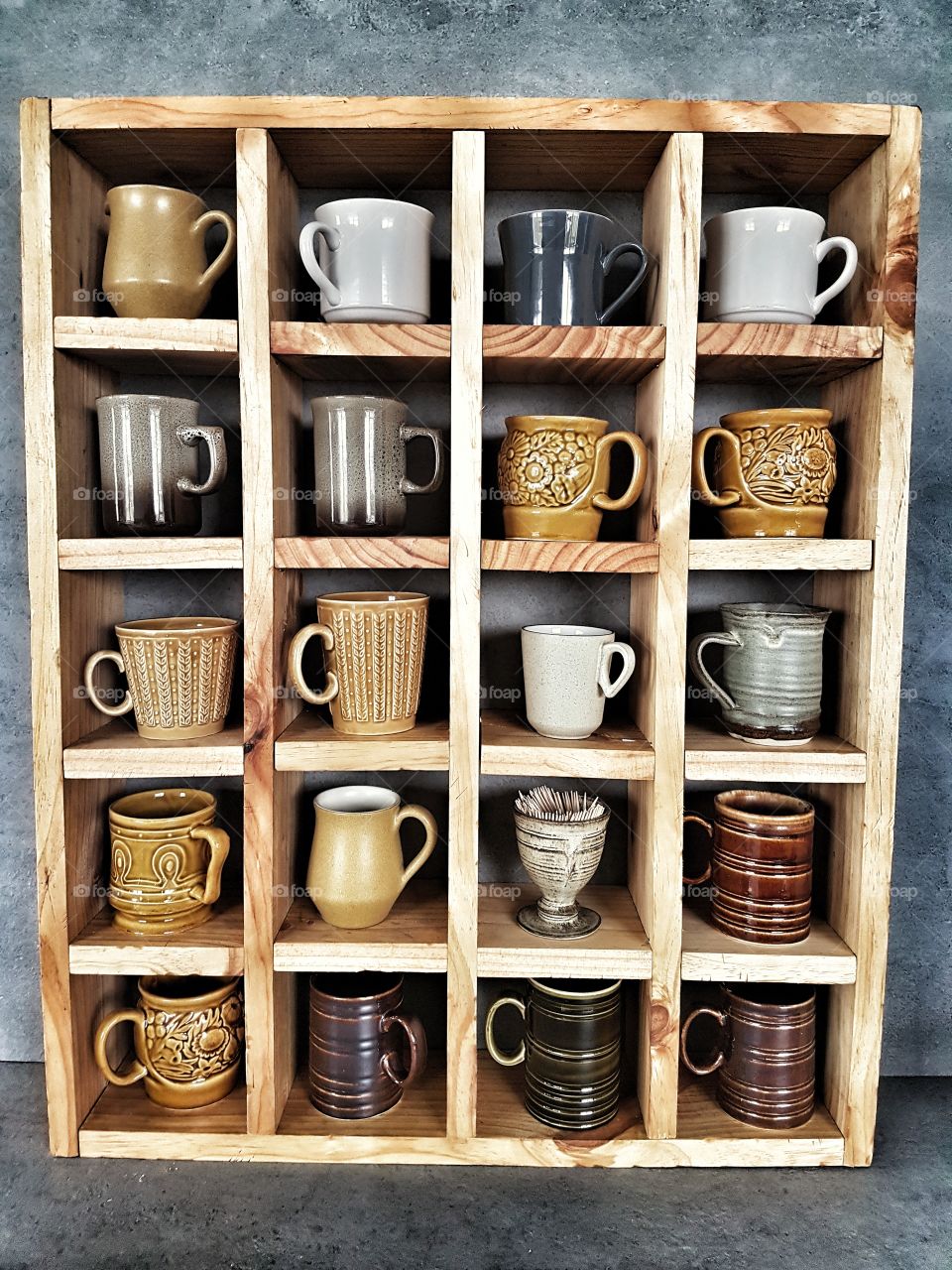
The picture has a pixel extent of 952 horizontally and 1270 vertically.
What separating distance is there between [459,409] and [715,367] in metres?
0.34

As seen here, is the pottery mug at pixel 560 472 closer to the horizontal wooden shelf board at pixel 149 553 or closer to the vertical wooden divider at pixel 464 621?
the vertical wooden divider at pixel 464 621

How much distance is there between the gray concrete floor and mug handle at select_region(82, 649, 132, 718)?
0.52 meters

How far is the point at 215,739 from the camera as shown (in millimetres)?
1081

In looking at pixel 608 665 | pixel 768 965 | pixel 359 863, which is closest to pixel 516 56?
pixel 608 665

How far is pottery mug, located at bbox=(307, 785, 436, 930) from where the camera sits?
106cm

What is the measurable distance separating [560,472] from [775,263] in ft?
1.09

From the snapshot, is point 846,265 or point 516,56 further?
point 516,56

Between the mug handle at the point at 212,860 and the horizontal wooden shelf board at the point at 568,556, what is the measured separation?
17.6 inches

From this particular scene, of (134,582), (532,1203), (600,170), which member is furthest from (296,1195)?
(600,170)

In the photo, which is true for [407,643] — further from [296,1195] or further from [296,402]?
Result: [296,1195]

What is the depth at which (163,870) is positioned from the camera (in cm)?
108

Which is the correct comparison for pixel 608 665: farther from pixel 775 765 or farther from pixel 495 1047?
pixel 495 1047

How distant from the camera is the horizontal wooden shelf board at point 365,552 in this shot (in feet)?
3.35

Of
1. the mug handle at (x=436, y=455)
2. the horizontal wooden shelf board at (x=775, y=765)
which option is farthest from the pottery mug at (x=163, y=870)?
the horizontal wooden shelf board at (x=775, y=765)
